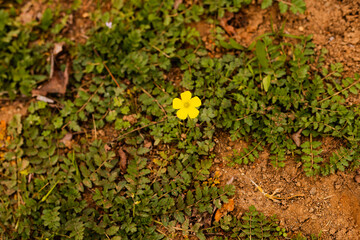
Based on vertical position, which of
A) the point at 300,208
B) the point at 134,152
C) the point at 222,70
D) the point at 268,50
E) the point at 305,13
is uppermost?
the point at 305,13

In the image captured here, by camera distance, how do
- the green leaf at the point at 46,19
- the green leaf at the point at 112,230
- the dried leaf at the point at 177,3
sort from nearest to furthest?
1. the green leaf at the point at 112,230
2. the dried leaf at the point at 177,3
3. the green leaf at the point at 46,19

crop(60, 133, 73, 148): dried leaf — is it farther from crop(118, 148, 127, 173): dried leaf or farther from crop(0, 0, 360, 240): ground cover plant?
crop(118, 148, 127, 173): dried leaf

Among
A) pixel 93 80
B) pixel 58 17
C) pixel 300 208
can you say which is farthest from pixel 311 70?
pixel 58 17

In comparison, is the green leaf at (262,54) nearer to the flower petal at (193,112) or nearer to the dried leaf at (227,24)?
the dried leaf at (227,24)

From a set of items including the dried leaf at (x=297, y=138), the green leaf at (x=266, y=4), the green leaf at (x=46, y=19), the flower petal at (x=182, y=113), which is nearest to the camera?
the flower petal at (x=182, y=113)

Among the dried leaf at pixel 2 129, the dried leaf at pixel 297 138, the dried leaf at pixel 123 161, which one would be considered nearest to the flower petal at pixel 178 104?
the dried leaf at pixel 123 161

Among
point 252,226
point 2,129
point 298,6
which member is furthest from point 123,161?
point 298,6

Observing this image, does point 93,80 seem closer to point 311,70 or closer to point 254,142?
point 254,142
